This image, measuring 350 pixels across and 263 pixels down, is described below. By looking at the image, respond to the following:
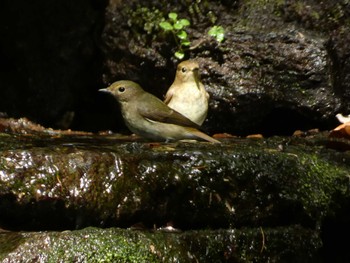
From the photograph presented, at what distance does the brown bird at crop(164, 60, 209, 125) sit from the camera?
762 cm

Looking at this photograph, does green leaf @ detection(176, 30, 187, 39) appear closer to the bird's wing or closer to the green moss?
the bird's wing

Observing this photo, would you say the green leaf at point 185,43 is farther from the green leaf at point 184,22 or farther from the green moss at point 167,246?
the green moss at point 167,246

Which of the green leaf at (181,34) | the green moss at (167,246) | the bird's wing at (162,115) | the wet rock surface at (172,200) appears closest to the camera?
the green moss at (167,246)

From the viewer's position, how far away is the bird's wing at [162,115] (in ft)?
21.9

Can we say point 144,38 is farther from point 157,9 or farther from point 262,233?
point 262,233

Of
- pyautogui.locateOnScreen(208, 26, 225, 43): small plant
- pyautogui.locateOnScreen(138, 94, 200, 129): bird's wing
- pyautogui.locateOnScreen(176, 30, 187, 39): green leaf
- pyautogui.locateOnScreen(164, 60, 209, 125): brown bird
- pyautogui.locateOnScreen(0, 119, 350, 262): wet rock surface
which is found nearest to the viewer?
pyautogui.locateOnScreen(0, 119, 350, 262): wet rock surface

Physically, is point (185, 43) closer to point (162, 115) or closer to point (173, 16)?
point (173, 16)

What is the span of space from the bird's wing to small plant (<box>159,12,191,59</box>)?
5.07 ft

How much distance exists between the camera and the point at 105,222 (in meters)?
5.01

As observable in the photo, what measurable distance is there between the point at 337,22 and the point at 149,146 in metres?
3.13

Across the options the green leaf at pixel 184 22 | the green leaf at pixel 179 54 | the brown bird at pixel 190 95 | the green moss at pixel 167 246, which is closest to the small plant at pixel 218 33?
the green leaf at pixel 184 22

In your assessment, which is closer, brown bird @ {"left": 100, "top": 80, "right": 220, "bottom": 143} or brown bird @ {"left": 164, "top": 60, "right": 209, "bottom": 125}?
brown bird @ {"left": 100, "top": 80, "right": 220, "bottom": 143}

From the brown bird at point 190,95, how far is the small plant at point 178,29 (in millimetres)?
505

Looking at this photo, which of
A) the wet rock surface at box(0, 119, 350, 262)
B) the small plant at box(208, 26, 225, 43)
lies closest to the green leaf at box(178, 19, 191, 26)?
the small plant at box(208, 26, 225, 43)
